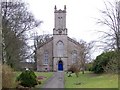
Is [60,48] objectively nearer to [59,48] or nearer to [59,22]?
[59,48]

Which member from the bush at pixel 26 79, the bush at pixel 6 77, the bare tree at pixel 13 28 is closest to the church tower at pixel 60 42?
the bare tree at pixel 13 28

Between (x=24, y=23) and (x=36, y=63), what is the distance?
42.9 meters

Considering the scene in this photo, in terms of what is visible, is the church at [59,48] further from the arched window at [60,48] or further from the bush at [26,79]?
the bush at [26,79]

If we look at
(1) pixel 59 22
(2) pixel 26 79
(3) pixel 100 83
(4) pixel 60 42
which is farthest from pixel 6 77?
(1) pixel 59 22

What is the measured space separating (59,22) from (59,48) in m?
6.72

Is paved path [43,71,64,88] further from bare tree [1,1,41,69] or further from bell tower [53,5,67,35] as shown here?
bell tower [53,5,67,35]

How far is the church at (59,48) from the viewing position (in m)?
83.6

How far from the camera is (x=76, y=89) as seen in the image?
29.8 metres

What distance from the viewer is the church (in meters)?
83.6

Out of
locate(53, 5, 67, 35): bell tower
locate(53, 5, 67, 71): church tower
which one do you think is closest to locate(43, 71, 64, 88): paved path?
locate(53, 5, 67, 71): church tower

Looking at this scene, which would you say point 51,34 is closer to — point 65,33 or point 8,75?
point 65,33

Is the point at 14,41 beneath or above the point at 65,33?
beneath

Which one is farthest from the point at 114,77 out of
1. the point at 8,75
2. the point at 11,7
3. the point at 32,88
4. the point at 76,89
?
the point at 11,7

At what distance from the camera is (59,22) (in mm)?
84250
